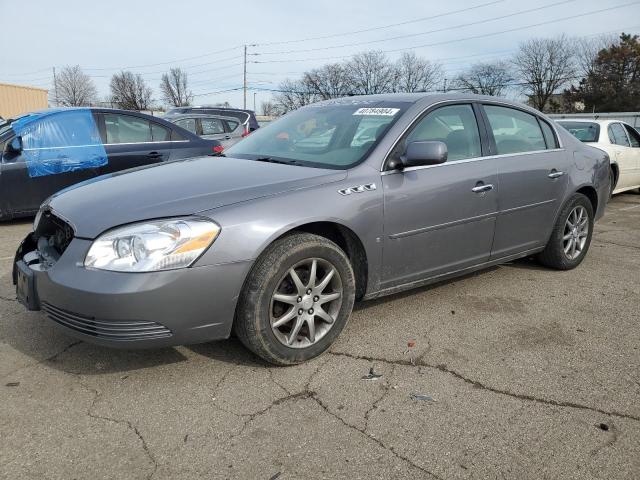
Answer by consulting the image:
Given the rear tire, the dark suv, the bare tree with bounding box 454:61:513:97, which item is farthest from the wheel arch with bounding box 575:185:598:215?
the bare tree with bounding box 454:61:513:97

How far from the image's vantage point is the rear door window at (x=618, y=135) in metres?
9.09

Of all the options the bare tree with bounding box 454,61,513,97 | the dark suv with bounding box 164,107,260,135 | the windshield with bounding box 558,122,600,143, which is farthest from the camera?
the bare tree with bounding box 454,61,513,97

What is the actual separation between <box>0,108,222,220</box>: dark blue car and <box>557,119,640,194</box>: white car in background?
→ 629cm

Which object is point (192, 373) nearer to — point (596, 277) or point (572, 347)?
point (572, 347)

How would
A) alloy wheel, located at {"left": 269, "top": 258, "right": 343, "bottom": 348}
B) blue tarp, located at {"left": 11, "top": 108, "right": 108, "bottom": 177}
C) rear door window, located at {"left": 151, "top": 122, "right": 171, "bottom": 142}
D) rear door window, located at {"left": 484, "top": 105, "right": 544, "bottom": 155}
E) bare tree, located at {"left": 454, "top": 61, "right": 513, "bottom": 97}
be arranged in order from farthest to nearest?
bare tree, located at {"left": 454, "top": 61, "right": 513, "bottom": 97} → rear door window, located at {"left": 151, "top": 122, "right": 171, "bottom": 142} → blue tarp, located at {"left": 11, "top": 108, "right": 108, "bottom": 177} → rear door window, located at {"left": 484, "top": 105, "right": 544, "bottom": 155} → alloy wheel, located at {"left": 269, "top": 258, "right": 343, "bottom": 348}

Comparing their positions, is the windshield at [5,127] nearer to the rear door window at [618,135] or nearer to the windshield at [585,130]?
the windshield at [585,130]

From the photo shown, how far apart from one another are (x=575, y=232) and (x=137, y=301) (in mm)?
3939

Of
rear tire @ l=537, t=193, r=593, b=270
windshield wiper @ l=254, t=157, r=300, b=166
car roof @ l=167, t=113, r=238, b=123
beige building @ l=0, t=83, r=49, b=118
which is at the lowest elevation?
rear tire @ l=537, t=193, r=593, b=270

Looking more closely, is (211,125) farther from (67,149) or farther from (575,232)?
(575,232)

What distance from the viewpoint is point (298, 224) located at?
111 inches

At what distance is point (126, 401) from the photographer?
2.55m

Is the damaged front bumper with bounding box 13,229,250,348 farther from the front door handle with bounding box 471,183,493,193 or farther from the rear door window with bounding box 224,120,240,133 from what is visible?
the rear door window with bounding box 224,120,240,133

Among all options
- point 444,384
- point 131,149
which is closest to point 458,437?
point 444,384

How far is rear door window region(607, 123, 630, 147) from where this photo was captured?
9094mm
